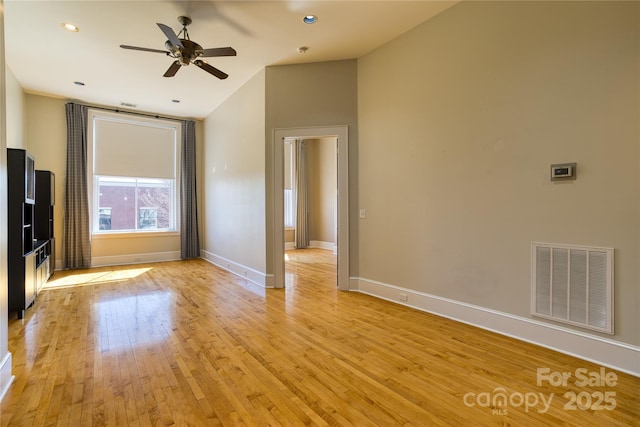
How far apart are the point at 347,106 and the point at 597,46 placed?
2797mm

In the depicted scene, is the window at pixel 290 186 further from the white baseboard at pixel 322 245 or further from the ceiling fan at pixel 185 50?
the ceiling fan at pixel 185 50

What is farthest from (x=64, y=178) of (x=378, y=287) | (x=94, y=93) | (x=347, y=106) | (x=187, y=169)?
(x=378, y=287)

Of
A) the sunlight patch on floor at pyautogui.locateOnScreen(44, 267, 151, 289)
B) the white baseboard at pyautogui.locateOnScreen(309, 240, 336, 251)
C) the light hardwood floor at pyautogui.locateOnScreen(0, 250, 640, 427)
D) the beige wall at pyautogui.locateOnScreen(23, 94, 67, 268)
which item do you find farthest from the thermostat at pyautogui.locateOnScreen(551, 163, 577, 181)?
the beige wall at pyautogui.locateOnScreen(23, 94, 67, 268)

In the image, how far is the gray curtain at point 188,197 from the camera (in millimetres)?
7371

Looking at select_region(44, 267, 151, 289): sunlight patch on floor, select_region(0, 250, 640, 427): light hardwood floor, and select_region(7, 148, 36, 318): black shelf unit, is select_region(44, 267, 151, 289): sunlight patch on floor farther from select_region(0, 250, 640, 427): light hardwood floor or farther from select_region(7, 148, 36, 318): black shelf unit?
select_region(7, 148, 36, 318): black shelf unit

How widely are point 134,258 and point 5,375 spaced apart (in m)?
5.26

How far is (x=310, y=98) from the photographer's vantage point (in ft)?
15.2

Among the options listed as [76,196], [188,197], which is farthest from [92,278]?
[188,197]

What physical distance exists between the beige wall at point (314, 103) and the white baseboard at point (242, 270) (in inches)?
7.4

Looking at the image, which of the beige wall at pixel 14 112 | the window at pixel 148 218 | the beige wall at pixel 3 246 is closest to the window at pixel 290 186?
the window at pixel 148 218

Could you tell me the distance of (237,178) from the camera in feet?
18.9

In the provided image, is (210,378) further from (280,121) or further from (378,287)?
(280,121)

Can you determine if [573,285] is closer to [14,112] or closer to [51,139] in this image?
[14,112]

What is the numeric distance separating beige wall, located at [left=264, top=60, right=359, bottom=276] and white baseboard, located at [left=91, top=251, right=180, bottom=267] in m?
3.73
